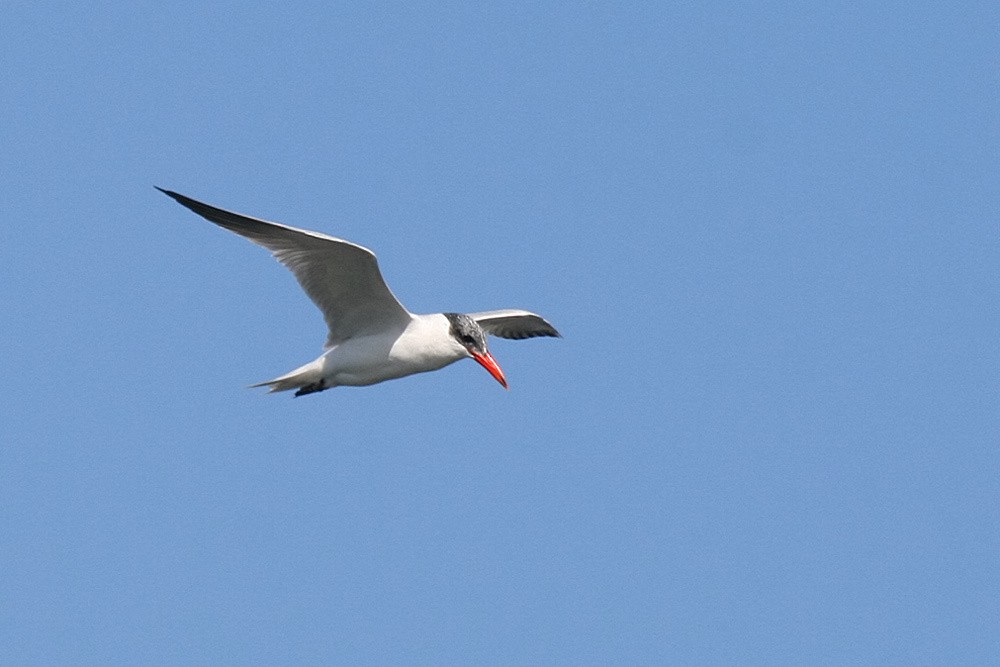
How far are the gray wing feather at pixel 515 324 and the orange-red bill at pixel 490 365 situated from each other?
250 centimetres

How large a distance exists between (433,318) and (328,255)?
1398 mm

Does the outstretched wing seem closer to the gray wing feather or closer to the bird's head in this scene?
the bird's head

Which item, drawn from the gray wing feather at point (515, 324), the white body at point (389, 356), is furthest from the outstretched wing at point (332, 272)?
the gray wing feather at point (515, 324)

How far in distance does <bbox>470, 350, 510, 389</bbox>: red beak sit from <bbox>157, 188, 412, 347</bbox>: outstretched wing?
32.8 inches

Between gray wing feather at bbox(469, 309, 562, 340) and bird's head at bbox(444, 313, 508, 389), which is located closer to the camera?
bird's head at bbox(444, 313, 508, 389)

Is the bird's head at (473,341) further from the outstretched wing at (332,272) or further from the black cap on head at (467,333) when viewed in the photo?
the outstretched wing at (332,272)

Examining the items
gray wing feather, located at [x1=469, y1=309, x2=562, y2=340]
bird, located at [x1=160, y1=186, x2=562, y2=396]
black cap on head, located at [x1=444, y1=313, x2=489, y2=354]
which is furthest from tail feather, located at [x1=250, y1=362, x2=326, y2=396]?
gray wing feather, located at [x1=469, y1=309, x2=562, y2=340]

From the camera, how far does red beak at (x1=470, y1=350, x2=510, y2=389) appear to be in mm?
13539

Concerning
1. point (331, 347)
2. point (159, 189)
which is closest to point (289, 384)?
point (331, 347)

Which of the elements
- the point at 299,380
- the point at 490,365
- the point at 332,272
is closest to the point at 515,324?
the point at 490,365

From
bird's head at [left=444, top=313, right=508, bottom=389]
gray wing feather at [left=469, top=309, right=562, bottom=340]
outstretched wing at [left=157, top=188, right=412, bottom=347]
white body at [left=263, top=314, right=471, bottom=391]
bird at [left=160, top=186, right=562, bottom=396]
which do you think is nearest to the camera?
outstretched wing at [left=157, top=188, right=412, bottom=347]

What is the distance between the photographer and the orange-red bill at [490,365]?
44.4ft

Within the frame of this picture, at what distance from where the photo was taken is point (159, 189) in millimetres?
11844

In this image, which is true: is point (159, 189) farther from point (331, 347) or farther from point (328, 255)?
point (331, 347)
